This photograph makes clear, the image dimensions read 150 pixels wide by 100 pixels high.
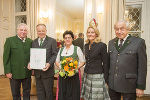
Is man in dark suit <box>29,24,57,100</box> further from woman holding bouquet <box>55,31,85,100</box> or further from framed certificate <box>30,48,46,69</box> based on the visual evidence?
woman holding bouquet <box>55,31,85,100</box>

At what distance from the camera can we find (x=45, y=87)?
99.7 inches

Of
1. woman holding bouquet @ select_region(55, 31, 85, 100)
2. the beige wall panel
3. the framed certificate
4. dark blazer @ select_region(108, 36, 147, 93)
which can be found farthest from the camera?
the beige wall panel

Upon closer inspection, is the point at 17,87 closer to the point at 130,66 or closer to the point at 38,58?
the point at 38,58

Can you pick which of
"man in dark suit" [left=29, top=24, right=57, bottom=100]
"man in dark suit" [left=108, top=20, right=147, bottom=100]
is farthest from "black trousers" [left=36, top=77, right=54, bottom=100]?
"man in dark suit" [left=108, top=20, right=147, bottom=100]

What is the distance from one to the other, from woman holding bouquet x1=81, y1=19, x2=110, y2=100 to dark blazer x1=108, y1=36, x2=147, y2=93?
0.23 meters

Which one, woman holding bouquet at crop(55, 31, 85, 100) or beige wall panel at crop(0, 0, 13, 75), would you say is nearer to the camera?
woman holding bouquet at crop(55, 31, 85, 100)

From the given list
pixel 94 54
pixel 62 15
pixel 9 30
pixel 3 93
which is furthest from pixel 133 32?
pixel 62 15

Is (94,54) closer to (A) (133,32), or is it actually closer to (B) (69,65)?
(B) (69,65)

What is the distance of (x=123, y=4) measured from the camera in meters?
3.94

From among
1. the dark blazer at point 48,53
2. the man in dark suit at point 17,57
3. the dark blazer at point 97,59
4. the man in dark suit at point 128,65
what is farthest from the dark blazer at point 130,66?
the man in dark suit at point 17,57

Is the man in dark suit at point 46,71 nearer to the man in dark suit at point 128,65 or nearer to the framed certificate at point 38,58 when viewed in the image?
the framed certificate at point 38,58

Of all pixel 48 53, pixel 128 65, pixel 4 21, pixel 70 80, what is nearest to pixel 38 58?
pixel 48 53

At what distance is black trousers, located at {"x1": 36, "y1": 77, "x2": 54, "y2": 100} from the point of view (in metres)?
2.52

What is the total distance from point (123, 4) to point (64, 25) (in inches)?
334
